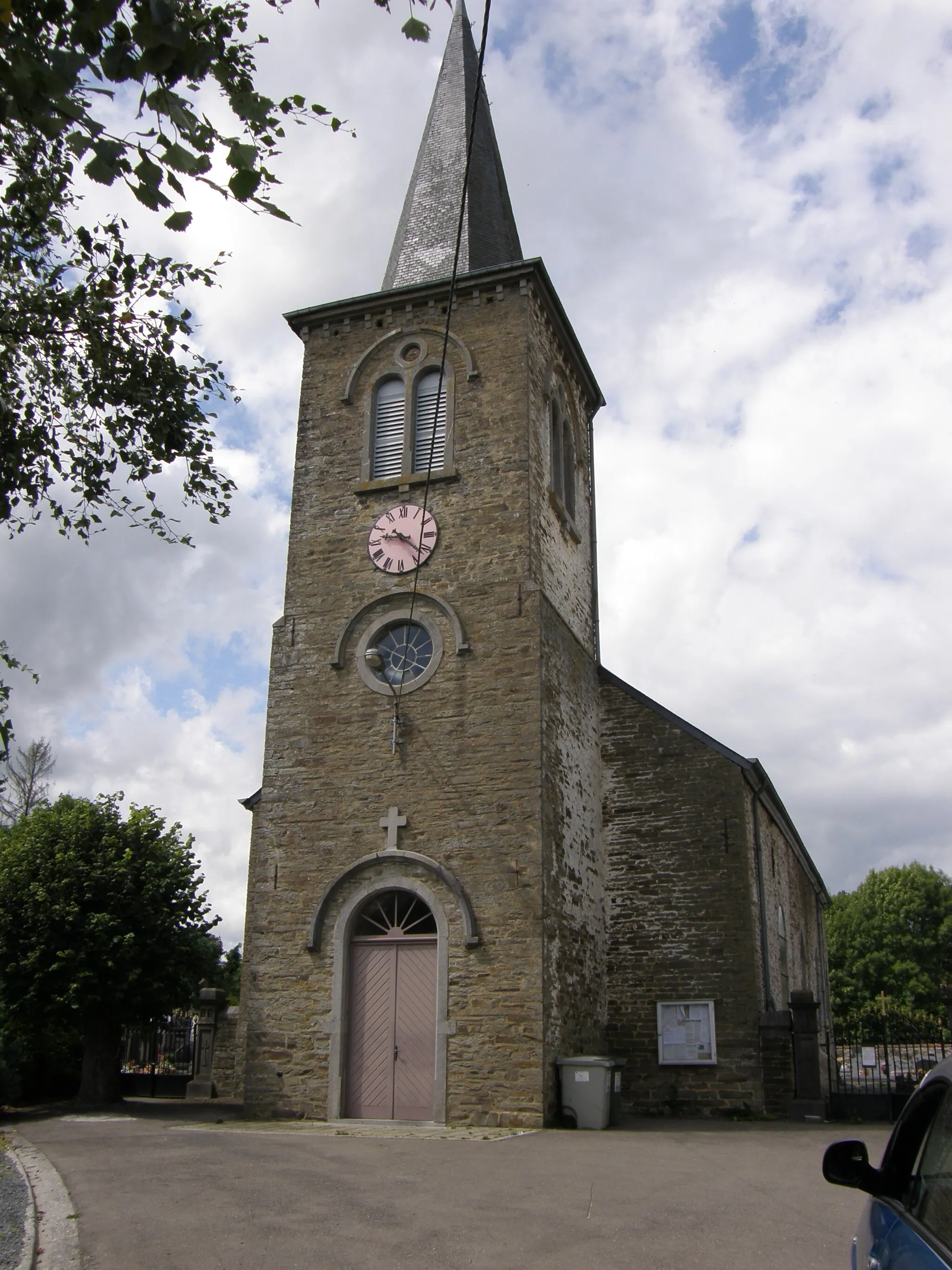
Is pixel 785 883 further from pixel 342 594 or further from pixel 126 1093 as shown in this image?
pixel 126 1093

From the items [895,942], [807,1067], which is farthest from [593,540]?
[895,942]

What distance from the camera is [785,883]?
2302cm

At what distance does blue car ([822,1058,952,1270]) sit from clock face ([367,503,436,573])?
45.4 feet

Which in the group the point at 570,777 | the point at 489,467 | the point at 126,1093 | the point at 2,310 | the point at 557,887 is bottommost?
the point at 126,1093

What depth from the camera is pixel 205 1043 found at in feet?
63.3

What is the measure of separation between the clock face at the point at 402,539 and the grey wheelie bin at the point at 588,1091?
24.8 feet

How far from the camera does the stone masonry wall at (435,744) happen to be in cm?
1439

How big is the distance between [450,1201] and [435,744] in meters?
7.85

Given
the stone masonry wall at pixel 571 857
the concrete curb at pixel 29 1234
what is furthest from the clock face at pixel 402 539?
the concrete curb at pixel 29 1234

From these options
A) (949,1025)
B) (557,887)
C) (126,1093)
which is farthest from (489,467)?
(126,1093)

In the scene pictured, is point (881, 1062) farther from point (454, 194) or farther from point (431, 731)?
point (454, 194)

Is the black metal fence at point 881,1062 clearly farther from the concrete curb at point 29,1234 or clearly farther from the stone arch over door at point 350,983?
the concrete curb at point 29,1234

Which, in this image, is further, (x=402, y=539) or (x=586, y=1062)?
(x=402, y=539)

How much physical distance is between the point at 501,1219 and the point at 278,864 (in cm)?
868
